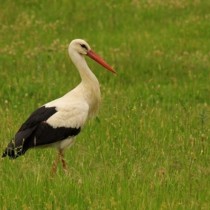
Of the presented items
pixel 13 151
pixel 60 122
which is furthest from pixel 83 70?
pixel 13 151

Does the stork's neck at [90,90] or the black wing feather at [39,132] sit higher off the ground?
the stork's neck at [90,90]

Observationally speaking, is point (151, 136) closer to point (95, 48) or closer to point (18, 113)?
point (18, 113)

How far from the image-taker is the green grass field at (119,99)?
7.16m

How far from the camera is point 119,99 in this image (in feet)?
41.2

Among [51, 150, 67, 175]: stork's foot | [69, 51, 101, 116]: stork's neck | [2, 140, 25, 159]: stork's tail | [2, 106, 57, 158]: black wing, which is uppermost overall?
[69, 51, 101, 116]: stork's neck

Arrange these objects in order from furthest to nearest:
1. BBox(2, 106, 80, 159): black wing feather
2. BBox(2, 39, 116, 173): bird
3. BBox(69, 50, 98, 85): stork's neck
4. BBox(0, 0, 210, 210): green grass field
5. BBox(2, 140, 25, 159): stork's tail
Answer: BBox(69, 50, 98, 85): stork's neck → BBox(2, 39, 116, 173): bird → BBox(2, 106, 80, 159): black wing feather → BBox(2, 140, 25, 159): stork's tail → BBox(0, 0, 210, 210): green grass field

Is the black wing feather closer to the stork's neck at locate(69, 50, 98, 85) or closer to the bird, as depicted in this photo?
the bird

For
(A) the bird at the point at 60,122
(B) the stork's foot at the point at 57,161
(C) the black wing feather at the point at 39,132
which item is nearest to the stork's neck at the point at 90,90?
(A) the bird at the point at 60,122

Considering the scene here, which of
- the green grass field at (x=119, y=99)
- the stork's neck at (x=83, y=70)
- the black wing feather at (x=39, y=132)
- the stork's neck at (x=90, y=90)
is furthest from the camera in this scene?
the stork's neck at (x=83, y=70)

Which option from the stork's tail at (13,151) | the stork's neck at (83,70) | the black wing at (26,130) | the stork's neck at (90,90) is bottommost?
the stork's tail at (13,151)

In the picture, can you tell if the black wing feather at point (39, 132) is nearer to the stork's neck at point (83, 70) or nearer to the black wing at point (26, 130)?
the black wing at point (26, 130)

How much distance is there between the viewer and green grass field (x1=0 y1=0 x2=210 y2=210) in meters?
7.16

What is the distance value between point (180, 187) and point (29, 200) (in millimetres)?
1455

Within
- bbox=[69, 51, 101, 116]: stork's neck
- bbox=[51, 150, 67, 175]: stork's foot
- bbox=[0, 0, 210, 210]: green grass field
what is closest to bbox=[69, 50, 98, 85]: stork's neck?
bbox=[69, 51, 101, 116]: stork's neck
